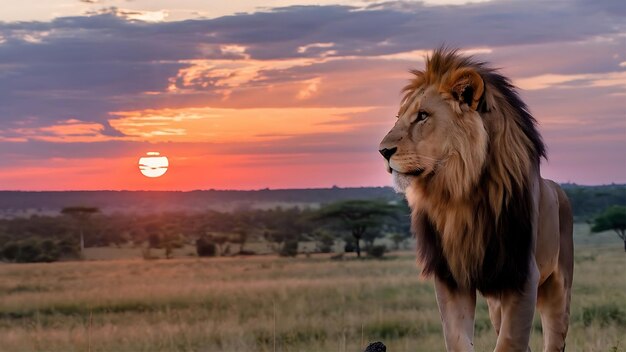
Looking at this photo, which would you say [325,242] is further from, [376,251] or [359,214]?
[376,251]

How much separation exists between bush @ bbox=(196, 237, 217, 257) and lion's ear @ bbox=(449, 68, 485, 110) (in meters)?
44.6

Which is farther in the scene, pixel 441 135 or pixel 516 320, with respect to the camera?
pixel 516 320

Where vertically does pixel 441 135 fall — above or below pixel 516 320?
above

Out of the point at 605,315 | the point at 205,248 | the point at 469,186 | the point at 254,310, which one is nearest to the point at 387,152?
the point at 469,186

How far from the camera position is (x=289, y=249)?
4597cm

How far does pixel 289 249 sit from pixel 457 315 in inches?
1614

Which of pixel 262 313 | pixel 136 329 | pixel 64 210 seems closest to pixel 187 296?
pixel 262 313

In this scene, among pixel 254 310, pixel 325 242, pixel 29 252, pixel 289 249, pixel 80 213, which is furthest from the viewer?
pixel 80 213

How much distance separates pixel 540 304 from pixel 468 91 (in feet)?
5.33

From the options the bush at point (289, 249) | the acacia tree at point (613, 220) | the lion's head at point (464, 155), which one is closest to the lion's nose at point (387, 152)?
the lion's head at point (464, 155)

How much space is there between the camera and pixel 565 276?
5.91 metres

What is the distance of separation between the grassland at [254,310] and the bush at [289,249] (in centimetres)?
1266

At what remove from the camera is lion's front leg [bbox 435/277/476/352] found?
198 inches

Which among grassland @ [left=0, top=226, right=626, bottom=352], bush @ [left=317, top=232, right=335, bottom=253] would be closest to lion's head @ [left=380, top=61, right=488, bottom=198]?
grassland @ [left=0, top=226, right=626, bottom=352]
